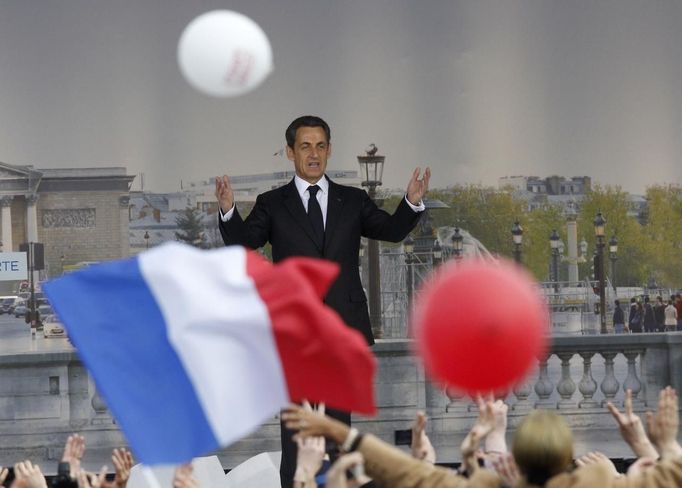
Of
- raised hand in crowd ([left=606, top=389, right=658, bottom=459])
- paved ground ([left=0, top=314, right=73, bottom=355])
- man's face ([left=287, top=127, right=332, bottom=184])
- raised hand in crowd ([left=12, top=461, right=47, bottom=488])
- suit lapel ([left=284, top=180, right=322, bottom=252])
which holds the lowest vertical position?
paved ground ([left=0, top=314, right=73, bottom=355])

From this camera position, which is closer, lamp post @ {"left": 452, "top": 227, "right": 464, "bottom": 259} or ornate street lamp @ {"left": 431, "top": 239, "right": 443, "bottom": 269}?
ornate street lamp @ {"left": 431, "top": 239, "right": 443, "bottom": 269}

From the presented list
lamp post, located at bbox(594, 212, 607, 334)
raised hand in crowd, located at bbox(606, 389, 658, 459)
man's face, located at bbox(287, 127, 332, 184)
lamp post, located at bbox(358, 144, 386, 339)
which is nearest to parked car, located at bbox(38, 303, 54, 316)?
lamp post, located at bbox(358, 144, 386, 339)

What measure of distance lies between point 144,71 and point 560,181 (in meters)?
3.09

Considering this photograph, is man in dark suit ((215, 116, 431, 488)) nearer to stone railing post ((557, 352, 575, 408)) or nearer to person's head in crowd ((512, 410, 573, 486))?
person's head in crowd ((512, 410, 573, 486))

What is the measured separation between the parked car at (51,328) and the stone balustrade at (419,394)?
52cm

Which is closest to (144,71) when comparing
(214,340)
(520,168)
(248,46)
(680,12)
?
(520,168)

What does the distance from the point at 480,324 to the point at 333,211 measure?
106 inches

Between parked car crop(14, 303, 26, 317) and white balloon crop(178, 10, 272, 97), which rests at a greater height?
white balloon crop(178, 10, 272, 97)

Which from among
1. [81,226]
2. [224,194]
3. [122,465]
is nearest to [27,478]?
[122,465]

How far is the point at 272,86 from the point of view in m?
11.3

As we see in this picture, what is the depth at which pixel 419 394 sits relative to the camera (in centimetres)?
982

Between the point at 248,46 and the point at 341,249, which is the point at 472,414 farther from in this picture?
the point at 248,46

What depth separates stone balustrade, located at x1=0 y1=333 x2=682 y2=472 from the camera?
951cm

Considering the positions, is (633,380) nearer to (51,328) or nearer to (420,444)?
(51,328)
